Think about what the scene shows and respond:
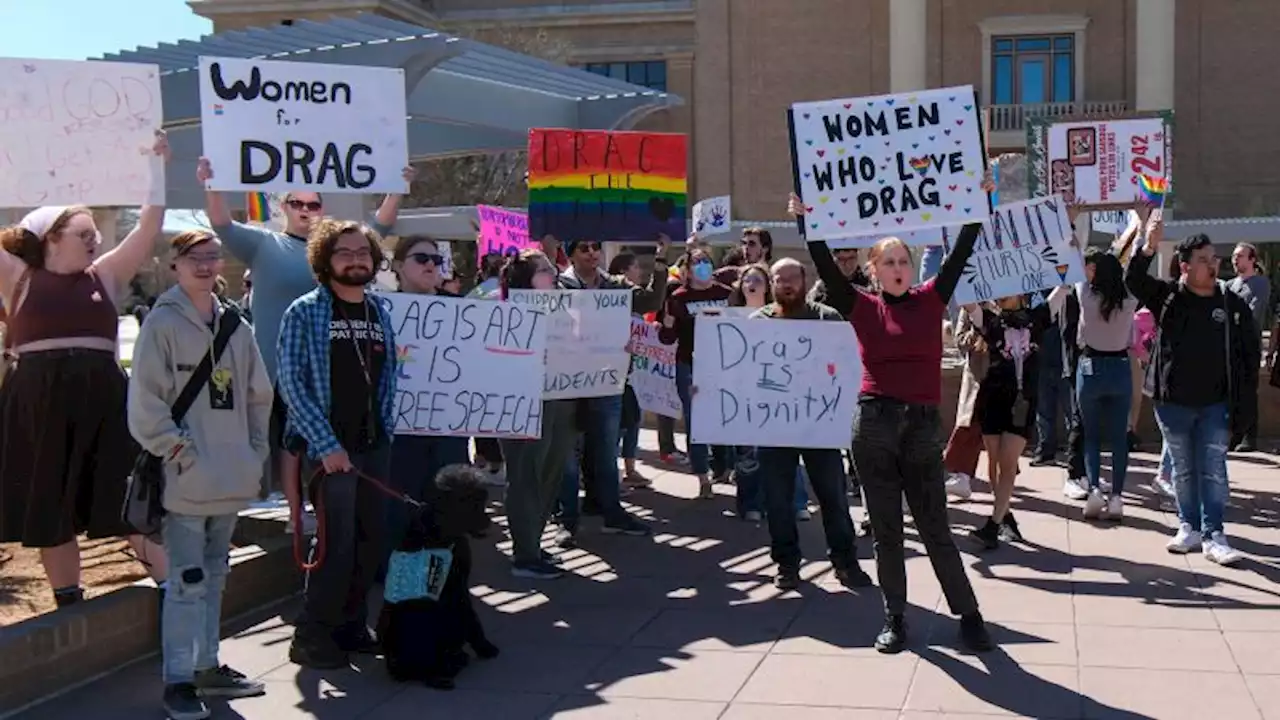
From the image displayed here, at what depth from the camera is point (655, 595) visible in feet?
24.1

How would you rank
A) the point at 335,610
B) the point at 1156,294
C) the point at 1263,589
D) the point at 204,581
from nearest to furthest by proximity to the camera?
the point at 204,581 < the point at 335,610 < the point at 1263,589 < the point at 1156,294

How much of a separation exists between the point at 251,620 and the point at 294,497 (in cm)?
110

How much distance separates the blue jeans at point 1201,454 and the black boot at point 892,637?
263 cm

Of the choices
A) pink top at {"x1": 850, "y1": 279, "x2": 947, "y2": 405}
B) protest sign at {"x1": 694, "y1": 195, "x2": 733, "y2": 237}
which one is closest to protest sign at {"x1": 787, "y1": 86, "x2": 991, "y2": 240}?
pink top at {"x1": 850, "y1": 279, "x2": 947, "y2": 405}

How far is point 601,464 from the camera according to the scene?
28.6ft

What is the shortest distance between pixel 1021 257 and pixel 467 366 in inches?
153

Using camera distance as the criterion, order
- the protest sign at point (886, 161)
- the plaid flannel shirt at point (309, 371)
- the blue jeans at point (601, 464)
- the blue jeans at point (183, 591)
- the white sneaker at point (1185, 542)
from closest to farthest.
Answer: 1. the blue jeans at point (183, 591)
2. the plaid flannel shirt at point (309, 371)
3. the protest sign at point (886, 161)
4. the white sneaker at point (1185, 542)
5. the blue jeans at point (601, 464)

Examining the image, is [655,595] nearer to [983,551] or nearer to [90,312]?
[983,551]

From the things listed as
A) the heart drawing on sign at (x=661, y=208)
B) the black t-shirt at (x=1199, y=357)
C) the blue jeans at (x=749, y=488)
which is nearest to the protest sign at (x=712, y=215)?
the heart drawing on sign at (x=661, y=208)

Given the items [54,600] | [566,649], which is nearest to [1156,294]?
[566,649]

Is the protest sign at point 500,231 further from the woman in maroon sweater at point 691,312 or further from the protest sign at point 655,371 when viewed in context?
the woman in maroon sweater at point 691,312

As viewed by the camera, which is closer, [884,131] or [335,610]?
[335,610]

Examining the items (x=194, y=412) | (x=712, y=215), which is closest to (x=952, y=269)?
(x=194, y=412)

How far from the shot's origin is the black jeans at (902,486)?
6.16 metres
